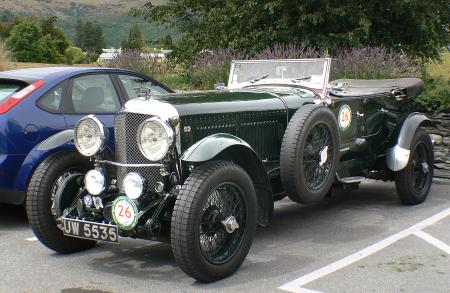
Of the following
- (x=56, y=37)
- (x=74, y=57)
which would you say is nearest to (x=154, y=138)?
(x=74, y=57)

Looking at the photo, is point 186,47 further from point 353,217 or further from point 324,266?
point 324,266

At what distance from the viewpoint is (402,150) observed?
6680 millimetres

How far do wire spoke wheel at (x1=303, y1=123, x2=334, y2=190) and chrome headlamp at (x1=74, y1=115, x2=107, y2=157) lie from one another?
1826 mm

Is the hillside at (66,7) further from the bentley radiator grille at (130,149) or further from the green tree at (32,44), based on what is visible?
the bentley radiator grille at (130,149)

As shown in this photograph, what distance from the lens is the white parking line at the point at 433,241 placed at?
519 cm

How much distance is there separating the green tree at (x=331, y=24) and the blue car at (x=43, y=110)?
33.1ft

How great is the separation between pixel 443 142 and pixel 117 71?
4.73m

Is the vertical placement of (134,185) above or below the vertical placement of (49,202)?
above

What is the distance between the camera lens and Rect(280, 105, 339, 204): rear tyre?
16.9ft

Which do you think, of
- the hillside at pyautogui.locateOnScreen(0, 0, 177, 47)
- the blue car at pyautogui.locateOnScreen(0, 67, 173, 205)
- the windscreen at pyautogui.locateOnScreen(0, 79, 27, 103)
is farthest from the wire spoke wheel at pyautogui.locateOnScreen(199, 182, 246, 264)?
the hillside at pyautogui.locateOnScreen(0, 0, 177, 47)

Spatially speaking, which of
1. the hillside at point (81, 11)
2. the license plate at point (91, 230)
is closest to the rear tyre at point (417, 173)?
the license plate at point (91, 230)

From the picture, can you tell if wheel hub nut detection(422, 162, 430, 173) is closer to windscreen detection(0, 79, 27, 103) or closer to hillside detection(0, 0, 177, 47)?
windscreen detection(0, 79, 27, 103)

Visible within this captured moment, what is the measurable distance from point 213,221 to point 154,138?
2.49 feet

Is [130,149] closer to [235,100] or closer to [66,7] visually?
[235,100]
